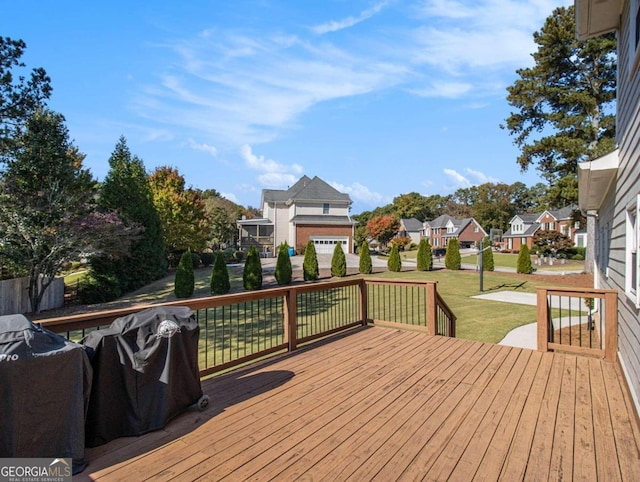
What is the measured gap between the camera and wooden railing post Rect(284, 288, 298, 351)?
487 centimetres

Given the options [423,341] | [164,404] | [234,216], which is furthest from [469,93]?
[234,216]

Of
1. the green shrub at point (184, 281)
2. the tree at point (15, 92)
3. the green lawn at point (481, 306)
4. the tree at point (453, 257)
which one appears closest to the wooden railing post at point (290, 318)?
the green lawn at point (481, 306)

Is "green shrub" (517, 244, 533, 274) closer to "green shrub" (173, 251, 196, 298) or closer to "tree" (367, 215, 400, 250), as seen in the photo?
"green shrub" (173, 251, 196, 298)

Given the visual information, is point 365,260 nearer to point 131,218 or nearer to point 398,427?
point 131,218

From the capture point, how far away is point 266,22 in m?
8.88

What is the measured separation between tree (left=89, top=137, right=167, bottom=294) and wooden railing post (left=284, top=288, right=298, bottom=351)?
1198cm

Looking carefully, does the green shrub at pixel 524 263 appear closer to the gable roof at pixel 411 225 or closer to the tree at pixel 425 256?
the tree at pixel 425 256

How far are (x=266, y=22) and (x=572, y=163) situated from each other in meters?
16.5

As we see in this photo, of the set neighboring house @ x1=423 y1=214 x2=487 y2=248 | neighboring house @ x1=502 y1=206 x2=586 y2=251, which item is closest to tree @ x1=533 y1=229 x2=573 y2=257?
neighboring house @ x1=502 y1=206 x2=586 y2=251

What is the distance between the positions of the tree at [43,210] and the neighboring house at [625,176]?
13.6 m

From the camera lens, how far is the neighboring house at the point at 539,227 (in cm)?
3814

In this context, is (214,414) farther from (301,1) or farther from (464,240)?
(464,240)

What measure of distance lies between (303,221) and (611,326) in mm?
26492

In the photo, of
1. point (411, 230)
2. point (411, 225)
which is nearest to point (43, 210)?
point (411, 230)
